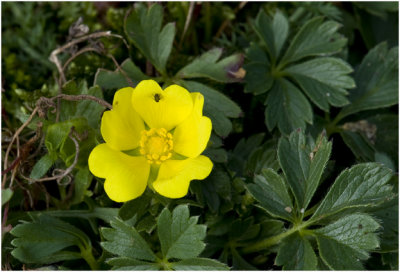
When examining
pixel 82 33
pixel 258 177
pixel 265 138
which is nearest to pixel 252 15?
pixel 265 138

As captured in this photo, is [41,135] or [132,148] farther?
[41,135]

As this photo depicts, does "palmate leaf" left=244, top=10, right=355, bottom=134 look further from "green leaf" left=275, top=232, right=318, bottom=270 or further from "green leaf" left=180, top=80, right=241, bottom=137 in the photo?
"green leaf" left=275, top=232, right=318, bottom=270

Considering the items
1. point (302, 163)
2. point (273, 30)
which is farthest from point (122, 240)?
point (273, 30)

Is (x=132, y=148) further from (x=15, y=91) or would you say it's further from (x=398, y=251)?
(x=398, y=251)

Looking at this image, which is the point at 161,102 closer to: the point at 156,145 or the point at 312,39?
the point at 156,145

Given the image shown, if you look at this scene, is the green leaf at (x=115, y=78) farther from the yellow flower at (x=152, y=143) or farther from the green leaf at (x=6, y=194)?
the green leaf at (x=6, y=194)
